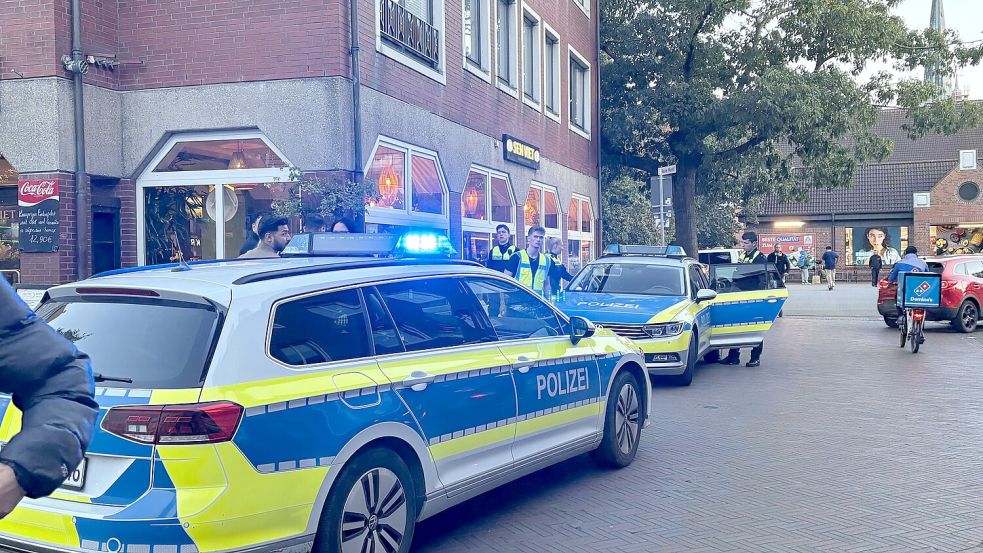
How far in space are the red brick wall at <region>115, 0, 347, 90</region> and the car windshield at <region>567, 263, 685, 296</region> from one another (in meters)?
4.17

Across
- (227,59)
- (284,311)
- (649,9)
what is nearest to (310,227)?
(227,59)

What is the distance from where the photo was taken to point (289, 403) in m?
3.80

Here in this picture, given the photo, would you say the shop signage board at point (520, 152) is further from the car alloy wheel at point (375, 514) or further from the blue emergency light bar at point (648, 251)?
the car alloy wheel at point (375, 514)

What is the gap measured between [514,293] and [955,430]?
15.4 feet

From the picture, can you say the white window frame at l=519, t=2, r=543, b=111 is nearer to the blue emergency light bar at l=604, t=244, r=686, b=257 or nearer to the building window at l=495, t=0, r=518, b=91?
the building window at l=495, t=0, r=518, b=91

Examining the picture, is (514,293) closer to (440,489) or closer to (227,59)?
(440,489)

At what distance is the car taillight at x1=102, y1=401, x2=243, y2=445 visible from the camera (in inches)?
137

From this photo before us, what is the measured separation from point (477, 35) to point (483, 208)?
3132 millimetres

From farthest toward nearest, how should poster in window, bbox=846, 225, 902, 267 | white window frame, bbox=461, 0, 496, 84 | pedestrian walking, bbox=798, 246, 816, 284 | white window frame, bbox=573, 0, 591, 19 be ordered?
poster in window, bbox=846, 225, 902, 267
pedestrian walking, bbox=798, 246, 816, 284
white window frame, bbox=573, 0, 591, 19
white window frame, bbox=461, 0, 496, 84

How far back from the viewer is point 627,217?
142ft

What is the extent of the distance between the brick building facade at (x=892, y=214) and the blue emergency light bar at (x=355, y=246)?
48054 millimetres

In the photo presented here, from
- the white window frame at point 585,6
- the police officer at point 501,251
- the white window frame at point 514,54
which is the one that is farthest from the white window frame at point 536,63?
the police officer at point 501,251

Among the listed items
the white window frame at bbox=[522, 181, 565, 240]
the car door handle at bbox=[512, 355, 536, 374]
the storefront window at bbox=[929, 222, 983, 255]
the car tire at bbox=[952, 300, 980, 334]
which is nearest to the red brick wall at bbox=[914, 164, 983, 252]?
the storefront window at bbox=[929, 222, 983, 255]

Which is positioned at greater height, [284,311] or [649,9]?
[649,9]
